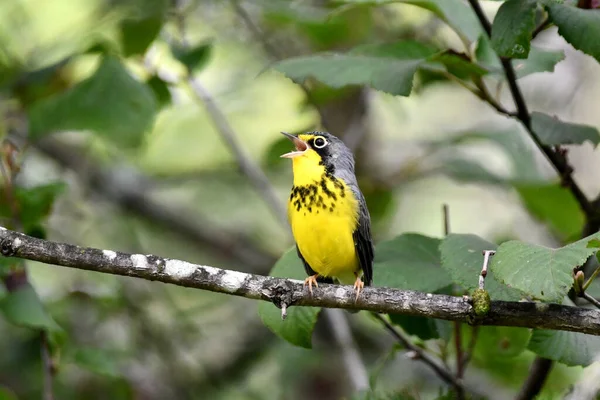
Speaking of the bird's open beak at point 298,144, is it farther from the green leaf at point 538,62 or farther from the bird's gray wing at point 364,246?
the green leaf at point 538,62

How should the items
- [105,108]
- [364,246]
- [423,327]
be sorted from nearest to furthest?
[423,327], [364,246], [105,108]

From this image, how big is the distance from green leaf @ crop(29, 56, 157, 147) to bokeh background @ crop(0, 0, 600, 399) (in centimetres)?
1

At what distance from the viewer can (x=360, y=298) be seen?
3074mm

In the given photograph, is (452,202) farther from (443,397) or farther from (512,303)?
(512,303)

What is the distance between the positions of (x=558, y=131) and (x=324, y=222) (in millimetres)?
1350

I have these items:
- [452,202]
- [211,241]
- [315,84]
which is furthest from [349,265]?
[452,202]

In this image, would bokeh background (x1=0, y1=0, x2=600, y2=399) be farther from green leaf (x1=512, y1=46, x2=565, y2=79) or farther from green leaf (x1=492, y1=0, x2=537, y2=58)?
green leaf (x1=492, y1=0, x2=537, y2=58)

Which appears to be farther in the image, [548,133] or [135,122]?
[135,122]

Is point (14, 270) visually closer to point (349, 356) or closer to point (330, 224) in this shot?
point (330, 224)

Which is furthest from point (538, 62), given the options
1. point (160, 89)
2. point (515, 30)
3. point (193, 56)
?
point (160, 89)

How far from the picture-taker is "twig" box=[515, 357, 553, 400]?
158 inches

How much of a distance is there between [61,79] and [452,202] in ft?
20.7

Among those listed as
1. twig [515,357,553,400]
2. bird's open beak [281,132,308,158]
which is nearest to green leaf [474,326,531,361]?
twig [515,357,553,400]

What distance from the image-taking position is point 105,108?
15.8 ft
